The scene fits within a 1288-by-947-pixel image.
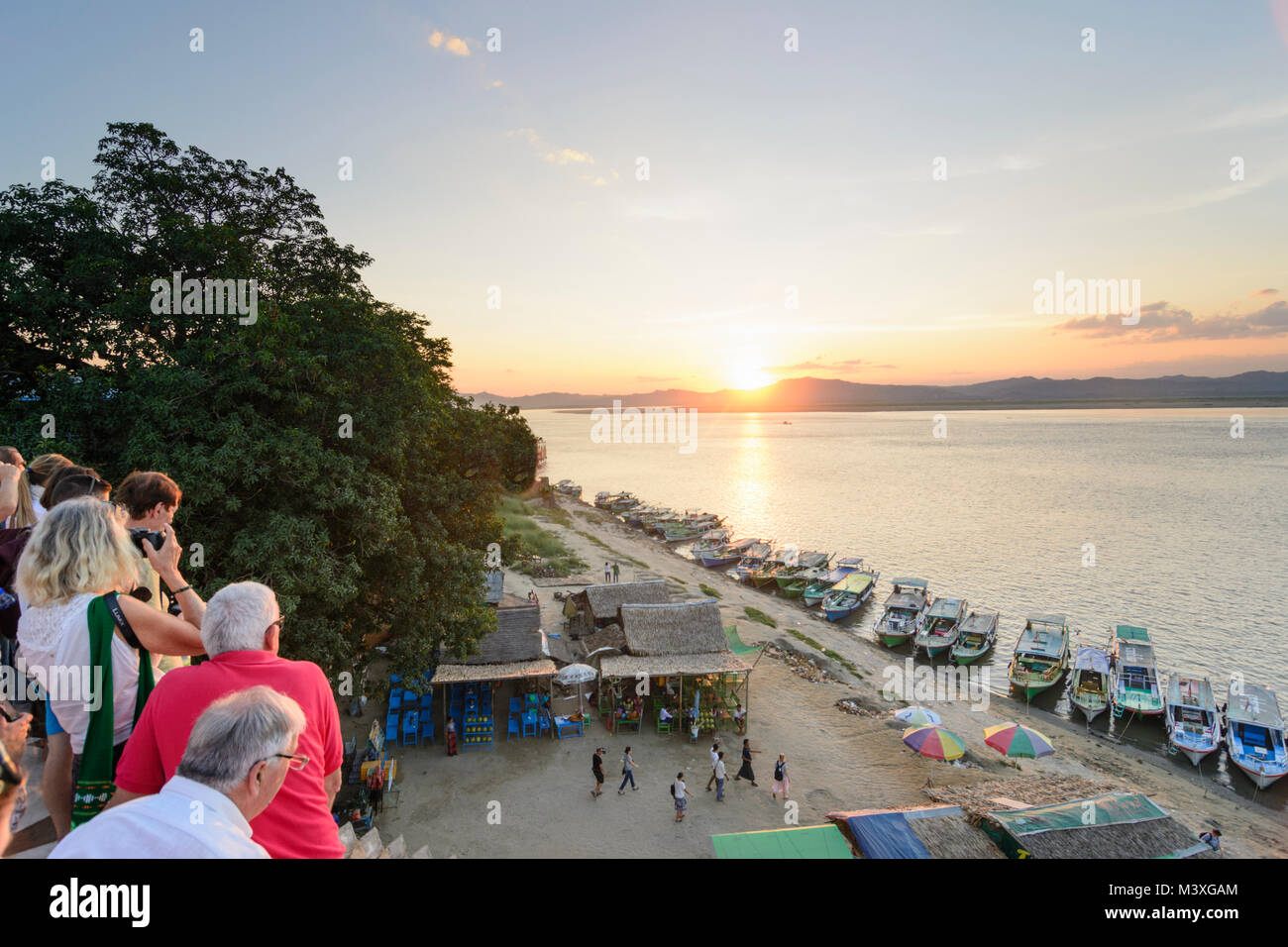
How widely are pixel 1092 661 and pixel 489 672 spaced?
2472cm

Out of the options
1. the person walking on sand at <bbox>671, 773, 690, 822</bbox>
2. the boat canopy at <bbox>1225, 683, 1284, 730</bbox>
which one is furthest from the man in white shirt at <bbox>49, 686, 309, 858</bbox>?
the boat canopy at <bbox>1225, 683, 1284, 730</bbox>

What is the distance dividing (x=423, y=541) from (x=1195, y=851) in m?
17.5

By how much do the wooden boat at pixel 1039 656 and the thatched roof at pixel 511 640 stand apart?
19.9 m

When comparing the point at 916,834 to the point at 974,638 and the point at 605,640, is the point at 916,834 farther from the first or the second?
the point at 974,638

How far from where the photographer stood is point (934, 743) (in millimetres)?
15055

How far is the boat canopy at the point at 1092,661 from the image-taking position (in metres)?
24.6

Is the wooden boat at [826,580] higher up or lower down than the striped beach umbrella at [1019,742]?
lower down

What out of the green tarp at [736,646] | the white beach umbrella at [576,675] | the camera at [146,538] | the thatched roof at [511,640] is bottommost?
the green tarp at [736,646]

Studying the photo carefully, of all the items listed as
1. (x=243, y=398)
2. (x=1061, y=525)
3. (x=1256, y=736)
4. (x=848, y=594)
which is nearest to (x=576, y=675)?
(x=243, y=398)

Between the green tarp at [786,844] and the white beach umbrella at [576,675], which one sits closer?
the green tarp at [786,844]

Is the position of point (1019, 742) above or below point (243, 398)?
below

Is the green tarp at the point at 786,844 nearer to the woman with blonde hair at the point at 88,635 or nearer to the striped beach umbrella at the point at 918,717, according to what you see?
the striped beach umbrella at the point at 918,717

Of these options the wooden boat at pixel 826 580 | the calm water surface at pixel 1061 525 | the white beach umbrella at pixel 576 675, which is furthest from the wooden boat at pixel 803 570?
the white beach umbrella at pixel 576 675

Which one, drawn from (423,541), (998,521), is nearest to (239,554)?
(423,541)
